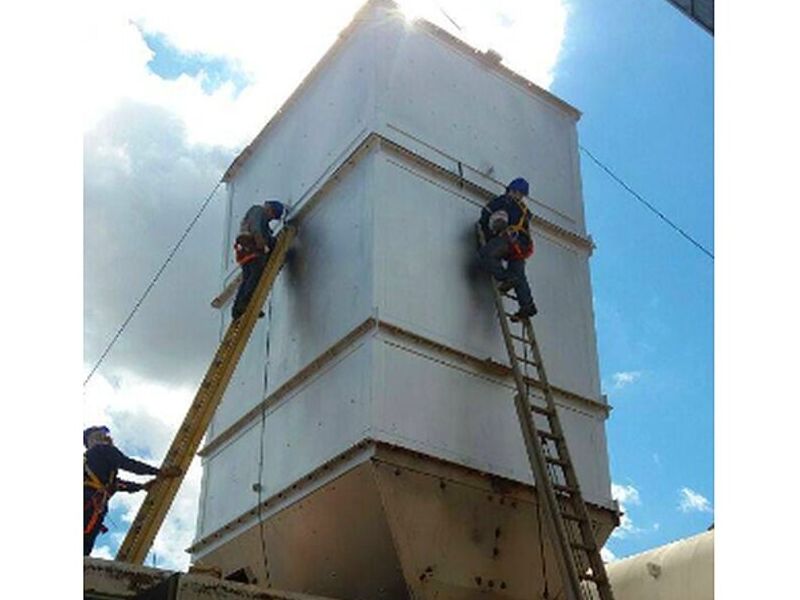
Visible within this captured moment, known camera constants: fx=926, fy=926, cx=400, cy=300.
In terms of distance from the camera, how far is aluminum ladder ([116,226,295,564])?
678 centimetres

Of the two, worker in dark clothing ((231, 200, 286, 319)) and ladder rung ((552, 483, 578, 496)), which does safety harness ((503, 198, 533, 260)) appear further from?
worker in dark clothing ((231, 200, 286, 319))

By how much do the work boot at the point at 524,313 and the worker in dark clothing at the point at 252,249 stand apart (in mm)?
2370

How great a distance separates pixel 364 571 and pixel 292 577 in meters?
0.92

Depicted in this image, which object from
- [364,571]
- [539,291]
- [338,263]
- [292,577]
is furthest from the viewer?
[539,291]

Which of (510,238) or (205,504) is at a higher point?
(510,238)

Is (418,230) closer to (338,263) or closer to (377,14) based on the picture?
(338,263)

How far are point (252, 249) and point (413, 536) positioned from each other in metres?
3.28

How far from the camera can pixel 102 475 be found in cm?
706

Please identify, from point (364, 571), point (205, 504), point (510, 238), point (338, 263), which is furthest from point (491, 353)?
point (205, 504)

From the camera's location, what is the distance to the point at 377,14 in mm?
8852

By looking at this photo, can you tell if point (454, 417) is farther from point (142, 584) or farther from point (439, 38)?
point (439, 38)

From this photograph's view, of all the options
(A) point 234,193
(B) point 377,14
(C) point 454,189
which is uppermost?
(B) point 377,14

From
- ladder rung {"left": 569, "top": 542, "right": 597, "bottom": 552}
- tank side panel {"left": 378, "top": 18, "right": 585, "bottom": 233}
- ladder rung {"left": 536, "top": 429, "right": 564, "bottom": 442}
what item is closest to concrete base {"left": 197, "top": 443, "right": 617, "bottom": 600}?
ladder rung {"left": 536, "top": 429, "right": 564, "bottom": 442}
